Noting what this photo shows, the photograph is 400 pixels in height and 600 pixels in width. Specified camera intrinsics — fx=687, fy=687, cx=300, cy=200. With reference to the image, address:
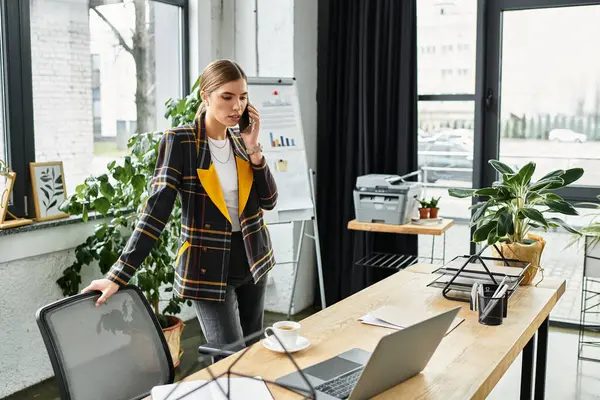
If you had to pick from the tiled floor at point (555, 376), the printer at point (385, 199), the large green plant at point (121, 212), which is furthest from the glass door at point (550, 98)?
the large green plant at point (121, 212)

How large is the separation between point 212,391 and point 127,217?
2.23 metres

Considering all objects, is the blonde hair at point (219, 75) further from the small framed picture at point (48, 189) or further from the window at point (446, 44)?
the window at point (446, 44)

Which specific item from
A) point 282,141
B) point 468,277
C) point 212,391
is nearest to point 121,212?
point 282,141

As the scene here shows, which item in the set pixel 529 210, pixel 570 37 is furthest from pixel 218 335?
pixel 570 37

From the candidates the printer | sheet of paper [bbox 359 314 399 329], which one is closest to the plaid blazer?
sheet of paper [bbox 359 314 399 329]

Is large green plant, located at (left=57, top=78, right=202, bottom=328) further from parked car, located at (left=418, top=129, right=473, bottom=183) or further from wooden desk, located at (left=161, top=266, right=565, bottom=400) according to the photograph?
parked car, located at (left=418, top=129, right=473, bottom=183)

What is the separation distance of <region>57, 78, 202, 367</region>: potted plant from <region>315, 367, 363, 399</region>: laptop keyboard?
6.40 ft

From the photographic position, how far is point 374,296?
242cm

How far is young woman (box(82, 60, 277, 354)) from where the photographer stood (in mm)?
2314

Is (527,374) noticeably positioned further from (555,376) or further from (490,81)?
(490,81)

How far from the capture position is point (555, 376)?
363cm

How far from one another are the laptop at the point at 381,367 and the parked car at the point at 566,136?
10.6 ft

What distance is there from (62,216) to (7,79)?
734mm

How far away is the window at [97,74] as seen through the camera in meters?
3.57
